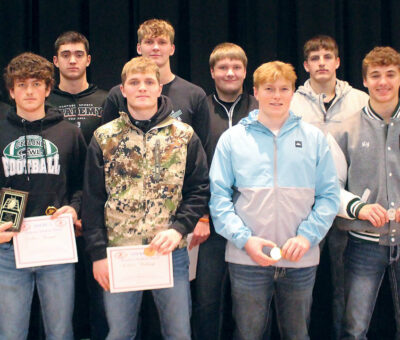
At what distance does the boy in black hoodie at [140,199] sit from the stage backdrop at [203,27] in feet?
4.91

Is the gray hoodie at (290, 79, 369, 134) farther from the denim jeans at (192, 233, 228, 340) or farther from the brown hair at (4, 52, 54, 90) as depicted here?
the brown hair at (4, 52, 54, 90)

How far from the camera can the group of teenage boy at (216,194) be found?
2.36 meters

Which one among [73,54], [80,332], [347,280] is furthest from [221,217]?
[80,332]

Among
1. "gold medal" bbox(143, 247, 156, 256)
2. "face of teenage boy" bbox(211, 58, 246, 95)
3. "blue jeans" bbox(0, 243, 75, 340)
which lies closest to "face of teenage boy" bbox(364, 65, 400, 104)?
"face of teenage boy" bbox(211, 58, 246, 95)

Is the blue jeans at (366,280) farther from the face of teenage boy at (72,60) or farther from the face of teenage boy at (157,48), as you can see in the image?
the face of teenage boy at (72,60)

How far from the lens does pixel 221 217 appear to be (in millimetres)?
2379

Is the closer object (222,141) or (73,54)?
(222,141)

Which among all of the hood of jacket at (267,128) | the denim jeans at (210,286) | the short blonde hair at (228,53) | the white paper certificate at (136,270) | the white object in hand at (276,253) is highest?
the short blonde hair at (228,53)

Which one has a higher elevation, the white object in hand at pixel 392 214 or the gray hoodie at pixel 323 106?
the gray hoodie at pixel 323 106

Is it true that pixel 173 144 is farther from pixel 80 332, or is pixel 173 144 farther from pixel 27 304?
pixel 80 332

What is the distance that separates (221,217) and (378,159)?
0.97 metres

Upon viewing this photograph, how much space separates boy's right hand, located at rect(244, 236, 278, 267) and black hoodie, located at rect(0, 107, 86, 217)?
0.95 metres

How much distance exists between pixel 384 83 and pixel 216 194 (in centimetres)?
117

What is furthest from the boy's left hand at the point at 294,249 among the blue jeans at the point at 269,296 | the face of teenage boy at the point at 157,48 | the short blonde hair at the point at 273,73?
the face of teenage boy at the point at 157,48
